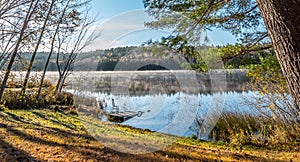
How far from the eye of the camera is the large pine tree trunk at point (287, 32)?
49.3 inches

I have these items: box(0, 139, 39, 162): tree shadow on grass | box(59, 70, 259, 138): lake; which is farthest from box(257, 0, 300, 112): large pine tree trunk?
box(0, 139, 39, 162): tree shadow on grass

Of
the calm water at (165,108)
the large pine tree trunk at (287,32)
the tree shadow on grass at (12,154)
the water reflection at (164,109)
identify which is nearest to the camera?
the large pine tree trunk at (287,32)

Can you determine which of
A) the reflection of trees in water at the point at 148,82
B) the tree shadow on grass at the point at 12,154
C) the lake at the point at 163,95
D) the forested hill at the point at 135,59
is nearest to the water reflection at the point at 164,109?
the lake at the point at 163,95

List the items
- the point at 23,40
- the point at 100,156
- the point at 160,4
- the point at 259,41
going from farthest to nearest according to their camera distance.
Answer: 1. the point at 23,40
2. the point at 259,41
3. the point at 160,4
4. the point at 100,156

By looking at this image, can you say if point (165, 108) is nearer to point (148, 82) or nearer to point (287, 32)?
point (148, 82)

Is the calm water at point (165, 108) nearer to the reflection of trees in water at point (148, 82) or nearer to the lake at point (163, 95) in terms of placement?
the lake at point (163, 95)

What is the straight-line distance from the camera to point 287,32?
1.28m

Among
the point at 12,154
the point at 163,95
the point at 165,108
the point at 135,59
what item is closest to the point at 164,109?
the point at 165,108

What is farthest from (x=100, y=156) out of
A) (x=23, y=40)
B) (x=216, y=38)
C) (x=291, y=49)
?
(x=23, y=40)

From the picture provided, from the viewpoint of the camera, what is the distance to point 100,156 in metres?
2.77

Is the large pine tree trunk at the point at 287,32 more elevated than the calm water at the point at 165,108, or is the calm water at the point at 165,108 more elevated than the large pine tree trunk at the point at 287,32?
the large pine tree trunk at the point at 287,32

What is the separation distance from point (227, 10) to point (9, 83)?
6413 millimetres

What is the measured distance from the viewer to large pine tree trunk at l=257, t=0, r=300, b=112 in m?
1.25

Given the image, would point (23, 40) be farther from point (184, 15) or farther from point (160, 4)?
point (184, 15)
